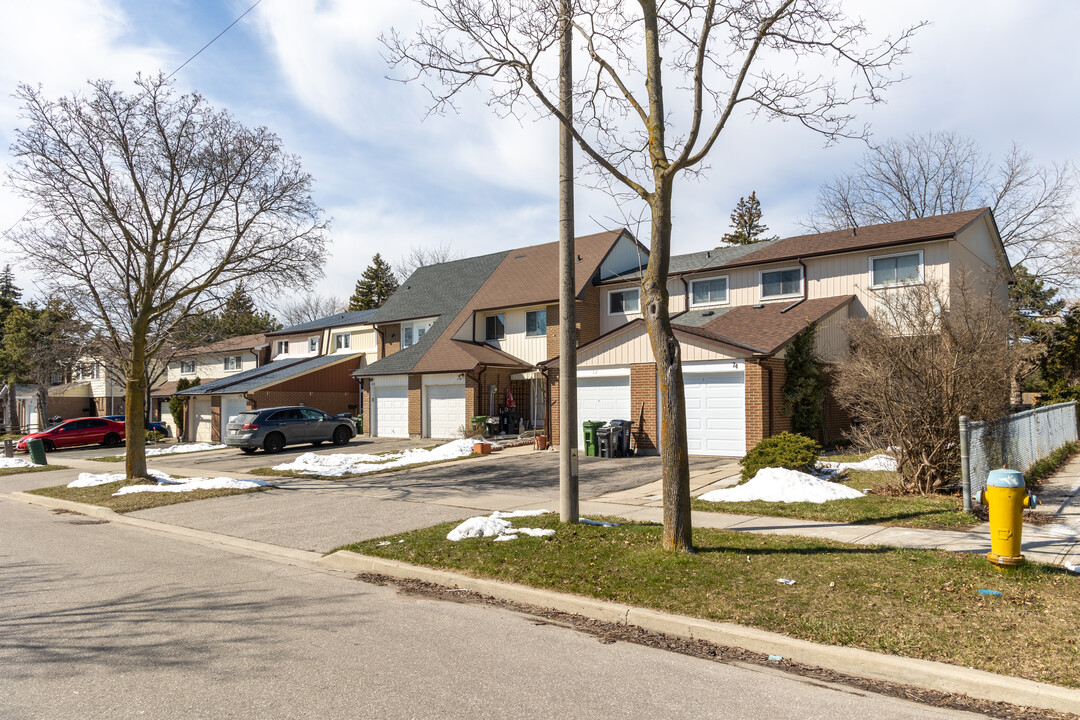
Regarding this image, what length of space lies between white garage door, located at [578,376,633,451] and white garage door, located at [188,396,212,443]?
25072 mm

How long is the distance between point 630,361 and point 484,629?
1529 cm

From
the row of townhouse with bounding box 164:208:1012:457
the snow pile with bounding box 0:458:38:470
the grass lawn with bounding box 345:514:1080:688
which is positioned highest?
the row of townhouse with bounding box 164:208:1012:457

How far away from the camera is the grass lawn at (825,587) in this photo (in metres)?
5.29

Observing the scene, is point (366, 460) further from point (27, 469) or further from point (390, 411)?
point (27, 469)

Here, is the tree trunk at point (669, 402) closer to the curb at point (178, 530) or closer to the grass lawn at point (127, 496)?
the curb at point (178, 530)

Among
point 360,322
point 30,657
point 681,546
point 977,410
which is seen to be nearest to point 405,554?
point 681,546

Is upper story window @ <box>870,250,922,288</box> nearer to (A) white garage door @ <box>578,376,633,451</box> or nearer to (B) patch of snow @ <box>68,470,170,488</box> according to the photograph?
(A) white garage door @ <box>578,376,633,451</box>

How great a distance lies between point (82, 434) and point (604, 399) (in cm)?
2883

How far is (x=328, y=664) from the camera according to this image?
5301 mm

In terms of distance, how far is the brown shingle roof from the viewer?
2252cm

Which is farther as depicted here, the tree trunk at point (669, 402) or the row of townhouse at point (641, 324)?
the row of townhouse at point (641, 324)

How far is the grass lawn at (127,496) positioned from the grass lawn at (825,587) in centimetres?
756

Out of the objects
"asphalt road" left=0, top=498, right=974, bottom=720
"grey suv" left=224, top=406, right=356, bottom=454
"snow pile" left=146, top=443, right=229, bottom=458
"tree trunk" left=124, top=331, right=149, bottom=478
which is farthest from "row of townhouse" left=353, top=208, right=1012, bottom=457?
"tree trunk" left=124, top=331, right=149, bottom=478

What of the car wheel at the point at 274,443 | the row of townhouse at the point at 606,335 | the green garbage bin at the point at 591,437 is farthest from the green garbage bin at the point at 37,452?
the green garbage bin at the point at 591,437
